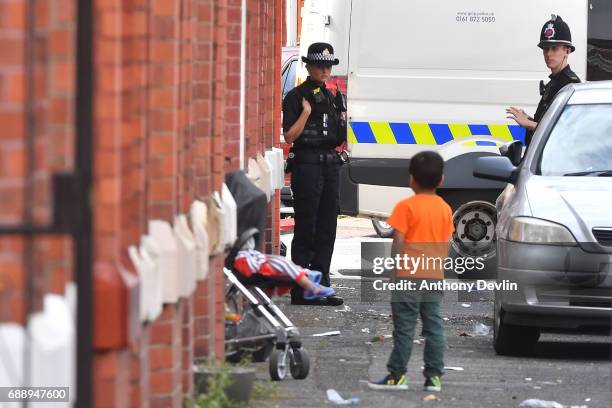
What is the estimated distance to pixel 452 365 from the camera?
9.56m

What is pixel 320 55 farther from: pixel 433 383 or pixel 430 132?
pixel 433 383

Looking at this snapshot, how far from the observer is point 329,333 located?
1091 centimetres

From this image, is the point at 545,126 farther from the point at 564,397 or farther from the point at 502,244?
the point at 564,397

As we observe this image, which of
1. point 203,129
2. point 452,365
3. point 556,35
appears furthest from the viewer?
point 556,35

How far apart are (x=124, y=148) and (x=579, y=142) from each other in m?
5.43

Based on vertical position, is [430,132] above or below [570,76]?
below

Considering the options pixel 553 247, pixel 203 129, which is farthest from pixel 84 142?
pixel 553 247

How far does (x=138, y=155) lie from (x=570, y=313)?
449 centimetres

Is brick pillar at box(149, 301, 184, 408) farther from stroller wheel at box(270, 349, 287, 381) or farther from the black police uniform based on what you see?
the black police uniform

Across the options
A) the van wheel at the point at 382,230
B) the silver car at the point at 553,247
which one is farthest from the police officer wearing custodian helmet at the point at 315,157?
the van wheel at the point at 382,230

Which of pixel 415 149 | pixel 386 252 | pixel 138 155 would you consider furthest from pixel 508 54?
pixel 138 155

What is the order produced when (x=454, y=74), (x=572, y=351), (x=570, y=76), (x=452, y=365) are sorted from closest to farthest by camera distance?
(x=452, y=365)
(x=572, y=351)
(x=570, y=76)
(x=454, y=74)

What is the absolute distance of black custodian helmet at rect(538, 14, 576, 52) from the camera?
39.9ft

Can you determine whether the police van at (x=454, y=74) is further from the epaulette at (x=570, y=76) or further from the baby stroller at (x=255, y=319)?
the baby stroller at (x=255, y=319)
